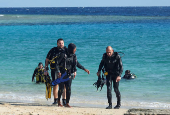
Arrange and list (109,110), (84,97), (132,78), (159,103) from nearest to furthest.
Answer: (109,110) → (159,103) → (84,97) → (132,78)

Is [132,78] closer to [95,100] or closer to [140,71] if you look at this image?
[140,71]

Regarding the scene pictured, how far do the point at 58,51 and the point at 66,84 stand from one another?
2.59 feet

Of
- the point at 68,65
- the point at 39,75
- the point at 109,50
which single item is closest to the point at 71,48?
the point at 68,65

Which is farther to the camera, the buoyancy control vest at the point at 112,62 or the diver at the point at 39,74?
the diver at the point at 39,74

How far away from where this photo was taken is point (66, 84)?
7.59m

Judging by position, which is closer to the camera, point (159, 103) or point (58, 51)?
point (58, 51)

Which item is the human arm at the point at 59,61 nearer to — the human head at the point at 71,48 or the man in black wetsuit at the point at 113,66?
the human head at the point at 71,48

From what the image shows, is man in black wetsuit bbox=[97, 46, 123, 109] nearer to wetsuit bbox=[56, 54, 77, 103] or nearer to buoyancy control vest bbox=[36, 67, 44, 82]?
wetsuit bbox=[56, 54, 77, 103]

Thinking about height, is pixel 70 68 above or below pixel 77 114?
above

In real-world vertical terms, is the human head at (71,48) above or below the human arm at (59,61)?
above

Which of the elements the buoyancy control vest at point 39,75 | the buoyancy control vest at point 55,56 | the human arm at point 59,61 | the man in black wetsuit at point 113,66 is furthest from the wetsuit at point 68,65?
the buoyancy control vest at point 39,75

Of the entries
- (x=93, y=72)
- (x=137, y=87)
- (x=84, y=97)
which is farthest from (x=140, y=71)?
(x=84, y=97)

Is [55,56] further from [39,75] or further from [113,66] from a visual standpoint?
[39,75]

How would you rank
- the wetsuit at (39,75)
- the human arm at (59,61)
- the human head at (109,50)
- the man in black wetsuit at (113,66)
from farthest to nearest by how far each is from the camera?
the wetsuit at (39,75) → the human arm at (59,61) → the man in black wetsuit at (113,66) → the human head at (109,50)
